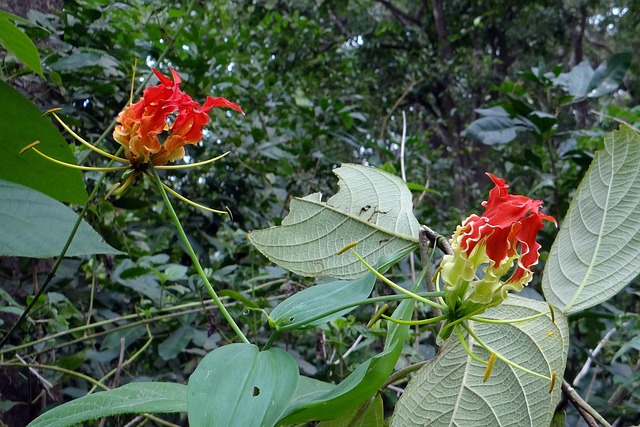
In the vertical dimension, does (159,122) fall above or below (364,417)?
above

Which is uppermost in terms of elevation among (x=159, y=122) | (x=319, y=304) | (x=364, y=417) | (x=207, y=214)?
(x=159, y=122)

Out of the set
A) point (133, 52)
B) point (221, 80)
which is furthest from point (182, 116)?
point (221, 80)

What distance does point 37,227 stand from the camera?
2.05 ft

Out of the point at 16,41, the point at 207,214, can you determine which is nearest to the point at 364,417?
the point at 16,41

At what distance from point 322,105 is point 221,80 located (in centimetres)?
32

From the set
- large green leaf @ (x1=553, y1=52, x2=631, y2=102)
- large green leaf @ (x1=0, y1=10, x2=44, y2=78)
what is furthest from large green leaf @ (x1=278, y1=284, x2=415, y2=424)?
large green leaf @ (x1=553, y1=52, x2=631, y2=102)

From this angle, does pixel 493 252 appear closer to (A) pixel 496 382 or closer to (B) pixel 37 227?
(A) pixel 496 382

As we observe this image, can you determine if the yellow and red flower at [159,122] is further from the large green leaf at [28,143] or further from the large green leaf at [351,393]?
the large green leaf at [351,393]

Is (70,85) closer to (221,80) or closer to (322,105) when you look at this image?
(221,80)

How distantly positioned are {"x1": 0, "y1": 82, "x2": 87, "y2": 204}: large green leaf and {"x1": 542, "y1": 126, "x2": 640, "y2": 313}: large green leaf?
49 centimetres

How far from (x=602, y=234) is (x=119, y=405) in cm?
39

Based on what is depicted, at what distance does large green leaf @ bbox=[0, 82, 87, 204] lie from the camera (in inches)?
23.6

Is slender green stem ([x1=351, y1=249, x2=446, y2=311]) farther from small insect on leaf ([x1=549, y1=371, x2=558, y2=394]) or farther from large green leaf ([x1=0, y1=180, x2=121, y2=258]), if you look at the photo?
large green leaf ([x1=0, y1=180, x2=121, y2=258])

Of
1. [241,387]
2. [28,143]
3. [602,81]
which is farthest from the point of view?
[602,81]
